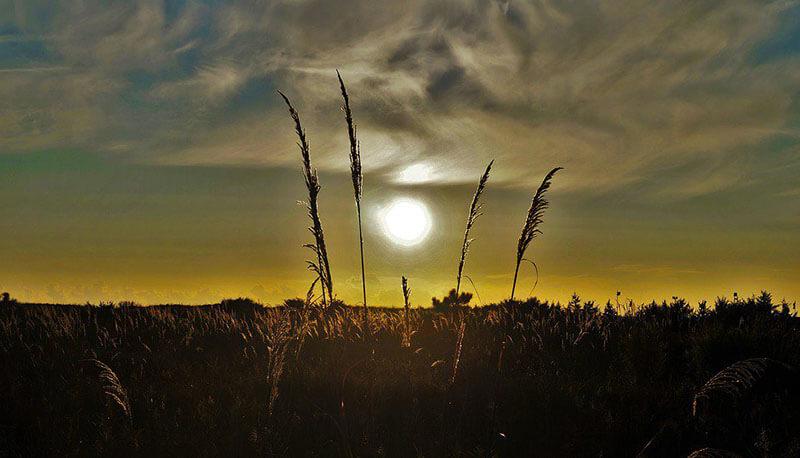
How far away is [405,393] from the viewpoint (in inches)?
231

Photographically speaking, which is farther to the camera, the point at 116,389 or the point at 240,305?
the point at 240,305

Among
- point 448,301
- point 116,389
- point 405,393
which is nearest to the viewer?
point 116,389

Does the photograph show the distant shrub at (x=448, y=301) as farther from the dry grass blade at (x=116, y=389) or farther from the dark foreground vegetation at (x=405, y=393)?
the dry grass blade at (x=116, y=389)

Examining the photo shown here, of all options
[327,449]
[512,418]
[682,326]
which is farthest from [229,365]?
[682,326]

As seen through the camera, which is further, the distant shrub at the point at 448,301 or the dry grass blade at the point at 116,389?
the distant shrub at the point at 448,301

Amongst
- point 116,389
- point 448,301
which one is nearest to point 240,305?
point 448,301

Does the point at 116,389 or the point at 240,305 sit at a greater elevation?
the point at 240,305

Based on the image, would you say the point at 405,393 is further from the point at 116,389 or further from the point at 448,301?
the point at 448,301

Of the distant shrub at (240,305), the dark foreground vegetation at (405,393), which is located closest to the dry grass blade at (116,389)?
the dark foreground vegetation at (405,393)

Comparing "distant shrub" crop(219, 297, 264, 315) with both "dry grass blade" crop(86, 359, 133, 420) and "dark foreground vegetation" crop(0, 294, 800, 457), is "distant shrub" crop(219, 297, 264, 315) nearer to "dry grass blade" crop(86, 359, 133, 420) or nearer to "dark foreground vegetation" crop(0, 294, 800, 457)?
"dark foreground vegetation" crop(0, 294, 800, 457)

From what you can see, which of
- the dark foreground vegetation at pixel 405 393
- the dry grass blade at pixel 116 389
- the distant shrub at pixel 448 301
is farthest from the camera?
the distant shrub at pixel 448 301

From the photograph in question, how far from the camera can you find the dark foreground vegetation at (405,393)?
486 centimetres

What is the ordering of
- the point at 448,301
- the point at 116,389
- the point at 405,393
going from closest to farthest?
the point at 116,389, the point at 405,393, the point at 448,301

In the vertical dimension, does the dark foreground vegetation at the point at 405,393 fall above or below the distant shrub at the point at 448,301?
below
